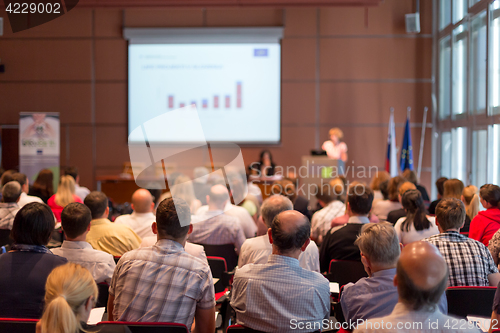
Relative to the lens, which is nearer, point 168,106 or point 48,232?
point 48,232

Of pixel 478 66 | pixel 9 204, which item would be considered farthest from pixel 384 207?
pixel 9 204

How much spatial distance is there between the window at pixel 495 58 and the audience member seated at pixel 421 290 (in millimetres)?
5258

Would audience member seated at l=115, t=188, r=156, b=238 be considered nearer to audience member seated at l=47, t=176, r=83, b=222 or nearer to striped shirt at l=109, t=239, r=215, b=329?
audience member seated at l=47, t=176, r=83, b=222

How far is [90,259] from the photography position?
247 centimetres

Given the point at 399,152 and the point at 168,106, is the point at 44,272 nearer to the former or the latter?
the point at 168,106

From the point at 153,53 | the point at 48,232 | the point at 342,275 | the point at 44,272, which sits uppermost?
the point at 153,53

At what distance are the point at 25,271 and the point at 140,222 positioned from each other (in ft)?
5.77

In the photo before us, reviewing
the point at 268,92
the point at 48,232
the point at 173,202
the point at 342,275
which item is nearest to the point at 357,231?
the point at 342,275

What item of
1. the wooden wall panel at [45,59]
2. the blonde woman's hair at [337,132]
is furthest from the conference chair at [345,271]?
the wooden wall panel at [45,59]

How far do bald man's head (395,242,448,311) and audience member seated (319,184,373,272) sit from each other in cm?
170

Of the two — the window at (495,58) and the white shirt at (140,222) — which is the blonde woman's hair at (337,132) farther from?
the white shirt at (140,222)

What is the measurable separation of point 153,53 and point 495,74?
20.0 feet

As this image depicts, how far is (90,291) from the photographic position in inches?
54.2

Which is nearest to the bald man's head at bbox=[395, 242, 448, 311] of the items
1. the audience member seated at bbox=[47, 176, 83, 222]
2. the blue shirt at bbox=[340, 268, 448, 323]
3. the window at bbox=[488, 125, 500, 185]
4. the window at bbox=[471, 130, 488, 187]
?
the blue shirt at bbox=[340, 268, 448, 323]
